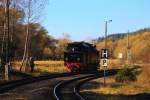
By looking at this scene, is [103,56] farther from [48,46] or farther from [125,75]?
[48,46]

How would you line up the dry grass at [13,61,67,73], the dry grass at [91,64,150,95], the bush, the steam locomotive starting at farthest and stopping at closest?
1. the dry grass at [13,61,67,73]
2. the steam locomotive
3. the bush
4. the dry grass at [91,64,150,95]

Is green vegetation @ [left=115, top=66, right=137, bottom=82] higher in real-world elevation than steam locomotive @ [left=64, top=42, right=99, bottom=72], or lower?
lower

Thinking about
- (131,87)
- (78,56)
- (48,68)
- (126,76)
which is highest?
(78,56)

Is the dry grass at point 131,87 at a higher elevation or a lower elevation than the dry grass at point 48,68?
lower

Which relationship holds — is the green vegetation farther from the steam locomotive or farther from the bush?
the steam locomotive

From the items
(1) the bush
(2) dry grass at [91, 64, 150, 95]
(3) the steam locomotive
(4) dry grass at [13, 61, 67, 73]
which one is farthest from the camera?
(4) dry grass at [13, 61, 67, 73]

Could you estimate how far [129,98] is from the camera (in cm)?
2833

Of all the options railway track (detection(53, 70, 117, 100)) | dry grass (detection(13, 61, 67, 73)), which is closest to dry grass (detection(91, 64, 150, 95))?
railway track (detection(53, 70, 117, 100))

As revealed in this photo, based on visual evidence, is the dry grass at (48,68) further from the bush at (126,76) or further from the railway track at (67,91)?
the railway track at (67,91)

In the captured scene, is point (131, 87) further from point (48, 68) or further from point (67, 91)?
point (48, 68)

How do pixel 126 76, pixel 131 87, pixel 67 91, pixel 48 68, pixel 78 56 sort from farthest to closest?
1. pixel 48 68
2. pixel 78 56
3. pixel 126 76
4. pixel 131 87
5. pixel 67 91

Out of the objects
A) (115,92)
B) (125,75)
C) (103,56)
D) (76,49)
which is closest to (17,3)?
(76,49)

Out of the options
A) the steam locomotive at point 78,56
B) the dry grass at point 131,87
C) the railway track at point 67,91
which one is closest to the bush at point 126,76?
the dry grass at point 131,87

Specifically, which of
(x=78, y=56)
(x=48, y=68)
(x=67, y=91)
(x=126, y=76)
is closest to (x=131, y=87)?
(x=67, y=91)
